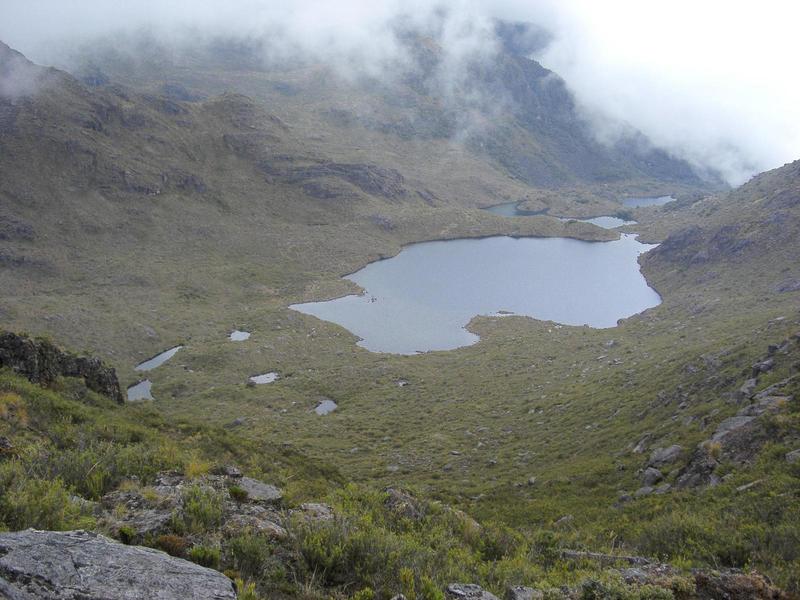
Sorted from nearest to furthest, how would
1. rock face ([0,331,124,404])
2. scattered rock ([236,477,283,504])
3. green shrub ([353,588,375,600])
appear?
1. green shrub ([353,588,375,600])
2. scattered rock ([236,477,283,504])
3. rock face ([0,331,124,404])

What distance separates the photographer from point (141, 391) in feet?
174

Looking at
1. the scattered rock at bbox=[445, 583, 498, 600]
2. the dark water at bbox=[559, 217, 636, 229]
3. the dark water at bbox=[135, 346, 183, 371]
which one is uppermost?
the dark water at bbox=[559, 217, 636, 229]

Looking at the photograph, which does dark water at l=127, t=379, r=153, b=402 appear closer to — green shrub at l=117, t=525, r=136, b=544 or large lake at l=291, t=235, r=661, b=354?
large lake at l=291, t=235, r=661, b=354

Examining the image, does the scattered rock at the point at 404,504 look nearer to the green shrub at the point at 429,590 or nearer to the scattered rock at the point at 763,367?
the green shrub at the point at 429,590

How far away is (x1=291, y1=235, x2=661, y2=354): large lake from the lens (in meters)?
74.2

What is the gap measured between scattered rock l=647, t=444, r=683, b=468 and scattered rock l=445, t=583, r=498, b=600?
13146mm

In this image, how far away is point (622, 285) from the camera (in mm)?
91875

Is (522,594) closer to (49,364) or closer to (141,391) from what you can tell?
(49,364)

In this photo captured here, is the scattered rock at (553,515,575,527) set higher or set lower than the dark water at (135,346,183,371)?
higher

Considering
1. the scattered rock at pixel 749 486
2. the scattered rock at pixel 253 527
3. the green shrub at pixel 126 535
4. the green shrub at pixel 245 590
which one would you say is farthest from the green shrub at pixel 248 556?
the scattered rock at pixel 749 486

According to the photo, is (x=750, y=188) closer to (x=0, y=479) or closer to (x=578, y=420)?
(x=578, y=420)

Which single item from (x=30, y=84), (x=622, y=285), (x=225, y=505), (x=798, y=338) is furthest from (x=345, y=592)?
(x=30, y=84)

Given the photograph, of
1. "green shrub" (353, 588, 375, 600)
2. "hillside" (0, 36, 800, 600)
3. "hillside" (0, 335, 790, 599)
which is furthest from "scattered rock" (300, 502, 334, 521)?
"green shrub" (353, 588, 375, 600)

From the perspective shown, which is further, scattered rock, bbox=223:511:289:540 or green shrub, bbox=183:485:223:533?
scattered rock, bbox=223:511:289:540
